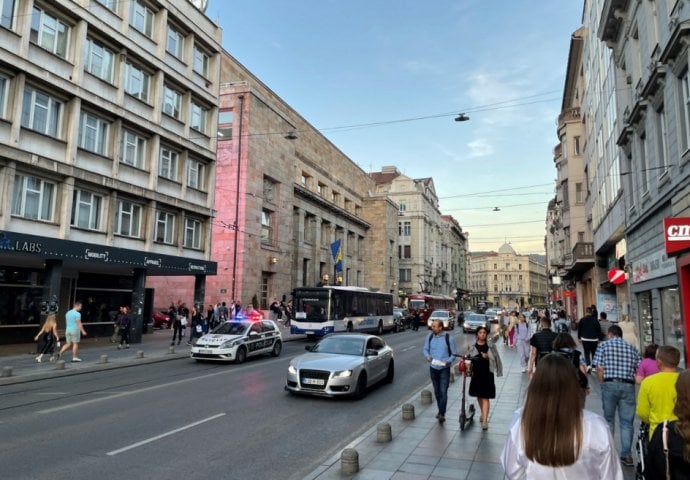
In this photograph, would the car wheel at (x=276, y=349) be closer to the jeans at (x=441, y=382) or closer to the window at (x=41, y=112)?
the jeans at (x=441, y=382)

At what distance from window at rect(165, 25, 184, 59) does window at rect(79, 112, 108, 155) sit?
256 inches

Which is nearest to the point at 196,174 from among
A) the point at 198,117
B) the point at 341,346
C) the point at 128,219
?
the point at 198,117

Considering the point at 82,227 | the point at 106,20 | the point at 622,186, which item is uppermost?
the point at 106,20

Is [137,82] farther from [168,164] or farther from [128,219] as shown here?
[128,219]

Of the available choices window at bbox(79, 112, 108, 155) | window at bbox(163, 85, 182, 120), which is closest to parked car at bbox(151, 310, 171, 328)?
window at bbox(163, 85, 182, 120)

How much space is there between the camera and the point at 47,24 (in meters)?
19.7

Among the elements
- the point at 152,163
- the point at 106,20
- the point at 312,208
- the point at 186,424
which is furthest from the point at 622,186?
the point at 312,208

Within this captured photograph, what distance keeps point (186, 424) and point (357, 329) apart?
75.2 ft

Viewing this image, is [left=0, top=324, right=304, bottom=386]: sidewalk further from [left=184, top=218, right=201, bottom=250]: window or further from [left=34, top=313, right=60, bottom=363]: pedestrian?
[left=184, top=218, right=201, bottom=250]: window

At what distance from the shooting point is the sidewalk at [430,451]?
6.05m

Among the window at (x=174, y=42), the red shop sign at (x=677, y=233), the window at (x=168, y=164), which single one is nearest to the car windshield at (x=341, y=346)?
the red shop sign at (x=677, y=233)

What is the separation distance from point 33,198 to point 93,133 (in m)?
4.29

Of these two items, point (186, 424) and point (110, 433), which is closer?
point (110, 433)

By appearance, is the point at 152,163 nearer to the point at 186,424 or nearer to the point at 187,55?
the point at 187,55
